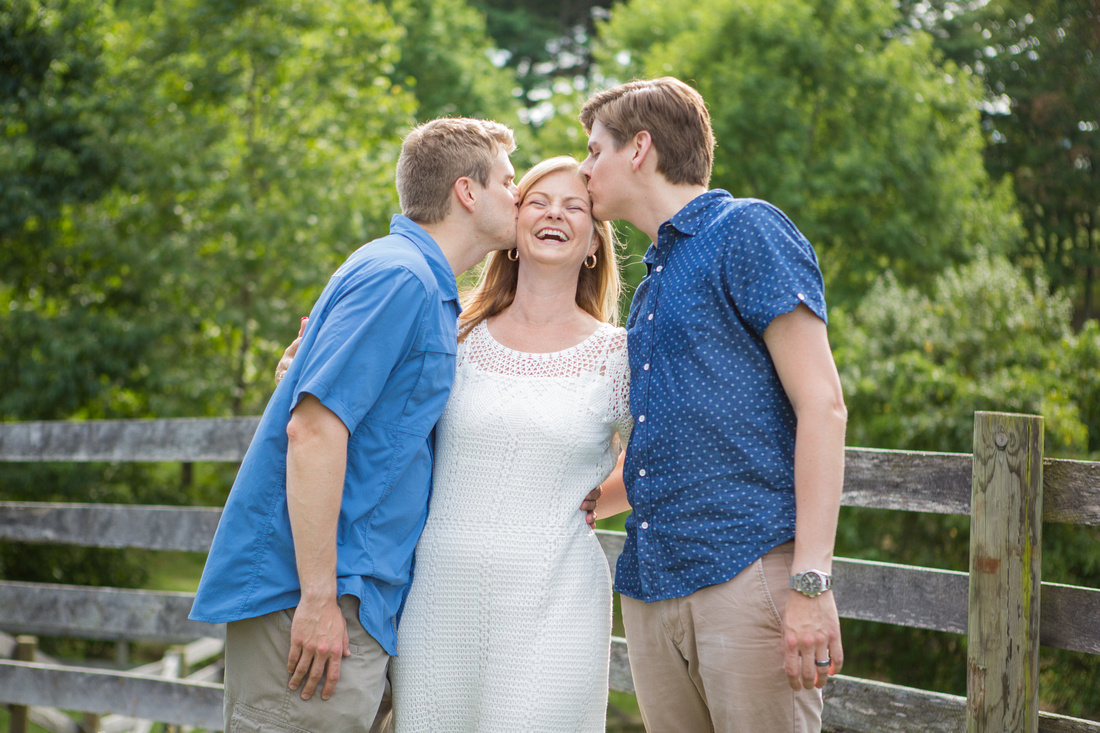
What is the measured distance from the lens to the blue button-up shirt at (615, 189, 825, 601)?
6.84ft

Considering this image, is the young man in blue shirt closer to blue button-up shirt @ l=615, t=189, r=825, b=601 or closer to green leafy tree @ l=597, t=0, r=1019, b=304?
blue button-up shirt @ l=615, t=189, r=825, b=601

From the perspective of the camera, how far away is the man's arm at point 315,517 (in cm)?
209

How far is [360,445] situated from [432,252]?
58cm

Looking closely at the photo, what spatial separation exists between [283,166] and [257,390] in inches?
108

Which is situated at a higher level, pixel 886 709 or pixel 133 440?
pixel 133 440

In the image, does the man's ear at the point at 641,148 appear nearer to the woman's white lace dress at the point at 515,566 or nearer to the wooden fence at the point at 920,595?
the woman's white lace dress at the point at 515,566

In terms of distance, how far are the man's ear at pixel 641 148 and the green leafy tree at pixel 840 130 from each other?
13.8 m

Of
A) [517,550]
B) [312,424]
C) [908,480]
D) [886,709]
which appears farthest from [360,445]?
[886,709]

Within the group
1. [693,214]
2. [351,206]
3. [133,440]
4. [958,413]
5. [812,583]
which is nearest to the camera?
[812,583]

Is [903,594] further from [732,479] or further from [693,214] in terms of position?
[693,214]

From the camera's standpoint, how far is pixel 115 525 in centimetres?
411

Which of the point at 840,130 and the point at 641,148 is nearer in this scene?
the point at 641,148

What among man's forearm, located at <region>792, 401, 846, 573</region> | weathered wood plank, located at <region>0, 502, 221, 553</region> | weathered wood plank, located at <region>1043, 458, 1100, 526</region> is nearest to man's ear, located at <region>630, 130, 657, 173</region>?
man's forearm, located at <region>792, 401, 846, 573</region>

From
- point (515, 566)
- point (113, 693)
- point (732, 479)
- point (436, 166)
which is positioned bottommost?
point (113, 693)
